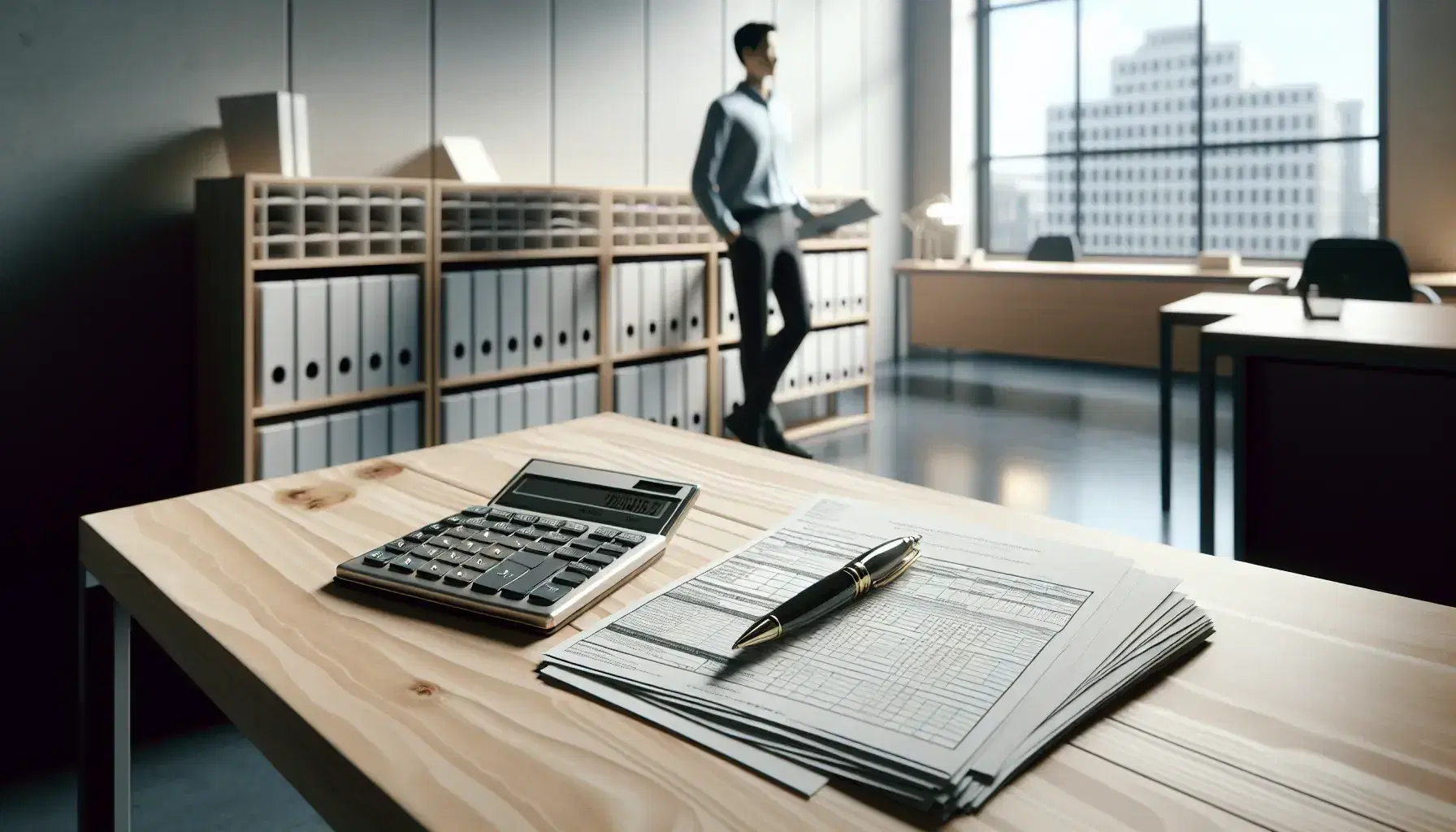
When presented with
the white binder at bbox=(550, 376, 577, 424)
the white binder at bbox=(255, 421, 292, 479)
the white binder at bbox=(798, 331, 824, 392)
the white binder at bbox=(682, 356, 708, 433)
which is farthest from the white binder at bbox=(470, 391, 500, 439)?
the white binder at bbox=(798, 331, 824, 392)

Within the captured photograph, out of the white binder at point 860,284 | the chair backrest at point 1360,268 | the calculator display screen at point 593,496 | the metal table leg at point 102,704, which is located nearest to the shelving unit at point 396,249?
the white binder at point 860,284

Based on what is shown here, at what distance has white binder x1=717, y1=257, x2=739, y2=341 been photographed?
14.6 ft

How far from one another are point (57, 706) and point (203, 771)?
60cm

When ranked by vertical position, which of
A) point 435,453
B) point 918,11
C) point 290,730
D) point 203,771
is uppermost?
point 918,11

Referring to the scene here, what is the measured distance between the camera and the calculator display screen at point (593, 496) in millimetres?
975

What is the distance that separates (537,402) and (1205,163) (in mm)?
4913

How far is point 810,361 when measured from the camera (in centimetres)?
494

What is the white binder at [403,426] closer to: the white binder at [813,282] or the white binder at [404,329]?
the white binder at [404,329]

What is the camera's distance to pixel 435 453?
4.25 feet

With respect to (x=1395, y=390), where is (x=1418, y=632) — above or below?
below

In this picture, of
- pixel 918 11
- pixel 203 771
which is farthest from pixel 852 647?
pixel 918 11

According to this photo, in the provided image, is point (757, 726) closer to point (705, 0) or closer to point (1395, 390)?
point (1395, 390)

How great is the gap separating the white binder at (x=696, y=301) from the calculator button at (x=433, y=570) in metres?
3.48

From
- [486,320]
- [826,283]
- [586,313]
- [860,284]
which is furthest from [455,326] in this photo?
[860,284]
